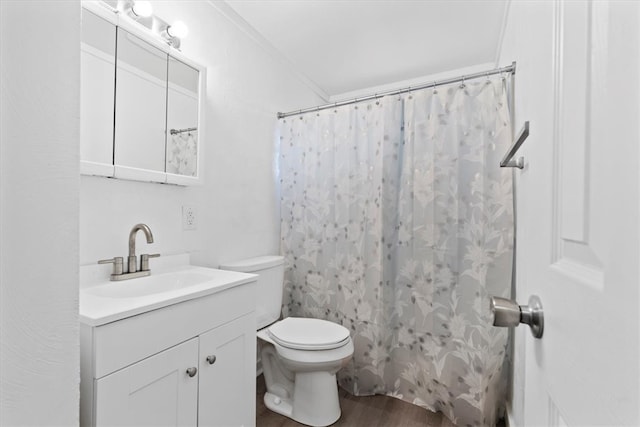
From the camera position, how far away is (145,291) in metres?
1.26

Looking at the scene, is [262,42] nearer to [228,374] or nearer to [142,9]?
[142,9]

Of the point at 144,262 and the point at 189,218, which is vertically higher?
the point at 189,218

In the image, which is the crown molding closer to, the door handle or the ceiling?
the ceiling

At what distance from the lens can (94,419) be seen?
811 mm

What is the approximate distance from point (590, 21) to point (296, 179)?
1952 millimetres

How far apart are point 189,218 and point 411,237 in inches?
49.9

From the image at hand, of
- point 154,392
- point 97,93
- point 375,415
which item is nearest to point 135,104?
point 97,93

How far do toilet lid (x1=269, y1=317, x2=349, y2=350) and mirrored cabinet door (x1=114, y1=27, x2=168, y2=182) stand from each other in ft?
3.39

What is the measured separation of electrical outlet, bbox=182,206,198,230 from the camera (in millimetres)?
1580

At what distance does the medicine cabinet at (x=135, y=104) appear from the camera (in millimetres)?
1163

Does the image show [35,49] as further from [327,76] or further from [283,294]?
[327,76]

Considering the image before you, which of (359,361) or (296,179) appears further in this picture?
(296,179)

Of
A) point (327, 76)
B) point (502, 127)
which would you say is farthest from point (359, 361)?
point (327, 76)

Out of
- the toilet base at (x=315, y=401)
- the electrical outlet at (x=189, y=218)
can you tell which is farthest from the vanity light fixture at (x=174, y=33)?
the toilet base at (x=315, y=401)
